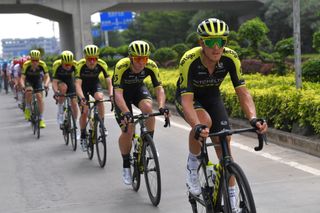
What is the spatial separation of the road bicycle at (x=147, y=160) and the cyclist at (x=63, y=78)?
378 centimetres

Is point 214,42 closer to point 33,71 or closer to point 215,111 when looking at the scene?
point 215,111

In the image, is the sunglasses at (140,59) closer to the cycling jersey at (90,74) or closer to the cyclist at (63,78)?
the cycling jersey at (90,74)

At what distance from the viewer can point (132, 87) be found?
6.87 m

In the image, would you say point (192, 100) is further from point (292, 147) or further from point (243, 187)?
point (292, 147)

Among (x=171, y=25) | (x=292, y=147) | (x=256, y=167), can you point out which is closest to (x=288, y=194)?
(x=256, y=167)

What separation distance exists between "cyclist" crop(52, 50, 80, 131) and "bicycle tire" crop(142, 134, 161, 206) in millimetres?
4090

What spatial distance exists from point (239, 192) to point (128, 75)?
2.97 meters

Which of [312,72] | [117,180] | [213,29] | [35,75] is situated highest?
[213,29]

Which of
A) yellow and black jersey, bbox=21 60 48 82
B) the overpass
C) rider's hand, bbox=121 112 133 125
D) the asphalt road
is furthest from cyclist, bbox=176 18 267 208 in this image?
the overpass

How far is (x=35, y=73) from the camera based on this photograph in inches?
499

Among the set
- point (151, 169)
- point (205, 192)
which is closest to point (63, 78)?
point (151, 169)

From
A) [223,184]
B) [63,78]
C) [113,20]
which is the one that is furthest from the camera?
[113,20]

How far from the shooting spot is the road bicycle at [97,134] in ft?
26.8

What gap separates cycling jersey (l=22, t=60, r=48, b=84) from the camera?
1260 cm
